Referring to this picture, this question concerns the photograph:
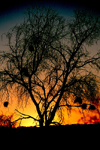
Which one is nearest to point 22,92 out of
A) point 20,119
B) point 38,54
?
point 20,119

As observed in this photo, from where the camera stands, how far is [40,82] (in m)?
6.42

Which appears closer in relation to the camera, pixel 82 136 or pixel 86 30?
pixel 86 30

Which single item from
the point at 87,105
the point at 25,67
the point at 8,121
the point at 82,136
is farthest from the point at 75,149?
the point at 25,67

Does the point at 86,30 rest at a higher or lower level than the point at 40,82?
higher

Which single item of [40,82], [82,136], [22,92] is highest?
[40,82]

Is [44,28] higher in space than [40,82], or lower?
higher

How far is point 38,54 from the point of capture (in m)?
6.38

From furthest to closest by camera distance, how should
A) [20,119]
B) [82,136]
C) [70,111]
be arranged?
[82,136]
[20,119]
[70,111]

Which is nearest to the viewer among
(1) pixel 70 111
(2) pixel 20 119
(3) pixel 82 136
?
(1) pixel 70 111

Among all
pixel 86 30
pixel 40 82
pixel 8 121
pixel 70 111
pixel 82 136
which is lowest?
pixel 82 136

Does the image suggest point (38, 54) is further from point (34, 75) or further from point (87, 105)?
point (87, 105)

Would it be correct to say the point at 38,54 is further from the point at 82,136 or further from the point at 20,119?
the point at 82,136

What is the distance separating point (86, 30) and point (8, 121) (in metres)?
6.50

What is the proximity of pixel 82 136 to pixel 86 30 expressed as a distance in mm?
6295
